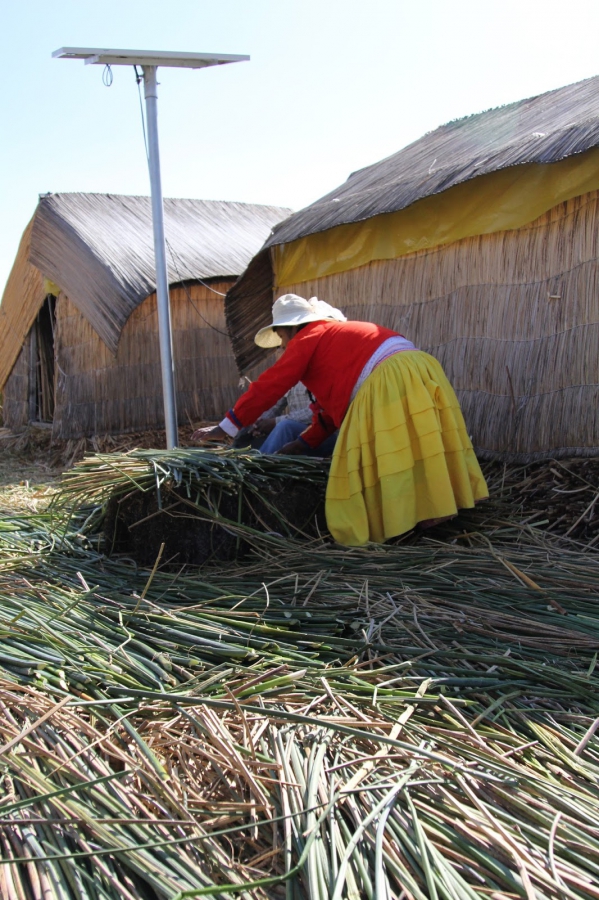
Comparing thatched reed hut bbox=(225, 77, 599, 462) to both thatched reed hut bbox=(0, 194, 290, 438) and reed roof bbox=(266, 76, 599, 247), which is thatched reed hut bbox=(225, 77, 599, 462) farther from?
thatched reed hut bbox=(0, 194, 290, 438)

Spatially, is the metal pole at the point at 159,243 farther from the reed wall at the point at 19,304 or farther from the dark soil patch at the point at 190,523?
the reed wall at the point at 19,304

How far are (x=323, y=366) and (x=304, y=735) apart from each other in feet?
7.15

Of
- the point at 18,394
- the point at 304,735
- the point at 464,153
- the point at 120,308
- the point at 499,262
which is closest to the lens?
the point at 304,735

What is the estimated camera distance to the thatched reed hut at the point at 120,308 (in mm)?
8023

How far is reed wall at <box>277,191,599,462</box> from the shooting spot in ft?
12.4

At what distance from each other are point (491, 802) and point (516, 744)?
25cm

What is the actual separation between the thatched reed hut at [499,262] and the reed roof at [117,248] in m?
2.82

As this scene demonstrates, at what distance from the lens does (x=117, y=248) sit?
8.22 metres

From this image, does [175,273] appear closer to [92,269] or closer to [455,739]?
[92,269]

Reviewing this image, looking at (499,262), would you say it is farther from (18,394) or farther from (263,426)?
(18,394)

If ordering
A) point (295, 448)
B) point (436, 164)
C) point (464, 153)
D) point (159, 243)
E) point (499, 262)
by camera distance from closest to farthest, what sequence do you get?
point (295, 448) → point (499, 262) → point (464, 153) → point (436, 164) → point (159, 243)

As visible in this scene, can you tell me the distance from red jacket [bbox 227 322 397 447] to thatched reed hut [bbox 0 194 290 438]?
4556 mm

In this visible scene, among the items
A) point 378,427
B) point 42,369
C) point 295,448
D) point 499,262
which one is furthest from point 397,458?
point 42,369

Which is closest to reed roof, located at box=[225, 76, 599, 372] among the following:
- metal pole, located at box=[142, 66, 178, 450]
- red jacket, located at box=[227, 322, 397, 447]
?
metal pole, located at box=[142, 66, 178, 450]
